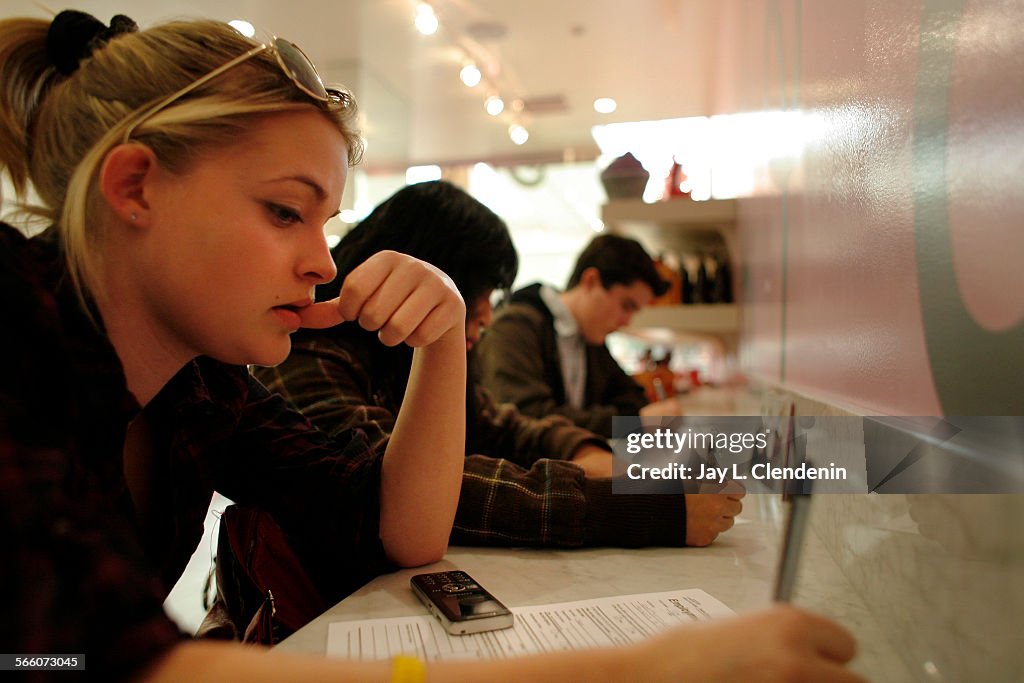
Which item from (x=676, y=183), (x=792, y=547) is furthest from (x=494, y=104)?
(x=792, y=547)

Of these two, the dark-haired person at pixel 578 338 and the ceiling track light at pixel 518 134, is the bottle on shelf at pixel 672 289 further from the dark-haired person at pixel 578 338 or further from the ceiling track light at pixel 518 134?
the ceiling track light at pixel 518 134

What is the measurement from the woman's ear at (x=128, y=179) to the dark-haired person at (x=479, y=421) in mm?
188

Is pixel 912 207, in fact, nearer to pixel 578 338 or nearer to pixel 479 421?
pixel 479 421

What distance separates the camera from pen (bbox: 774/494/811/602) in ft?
1.12

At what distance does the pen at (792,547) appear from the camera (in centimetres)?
34

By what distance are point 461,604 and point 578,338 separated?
1698 mm

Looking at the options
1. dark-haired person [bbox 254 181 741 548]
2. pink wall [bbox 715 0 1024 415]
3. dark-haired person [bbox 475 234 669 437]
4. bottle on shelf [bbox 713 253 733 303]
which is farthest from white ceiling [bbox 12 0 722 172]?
pink wall [bbox 715 0 1024 415]

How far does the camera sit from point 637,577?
688mm

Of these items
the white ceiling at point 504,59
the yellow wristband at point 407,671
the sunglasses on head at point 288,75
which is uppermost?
the white ceiling at point 504,59

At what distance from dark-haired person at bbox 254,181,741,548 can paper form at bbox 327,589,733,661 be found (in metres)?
0.18

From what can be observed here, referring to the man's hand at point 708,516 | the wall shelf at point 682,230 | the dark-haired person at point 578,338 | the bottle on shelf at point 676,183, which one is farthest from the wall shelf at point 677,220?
the man's hand at point 708,516

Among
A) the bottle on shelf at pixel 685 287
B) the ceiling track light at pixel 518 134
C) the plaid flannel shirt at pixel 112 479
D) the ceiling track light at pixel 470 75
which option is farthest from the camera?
the ceiling track light at pixel 518 134

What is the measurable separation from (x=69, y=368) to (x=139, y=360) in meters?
0.17

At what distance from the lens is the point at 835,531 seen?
0.62m
